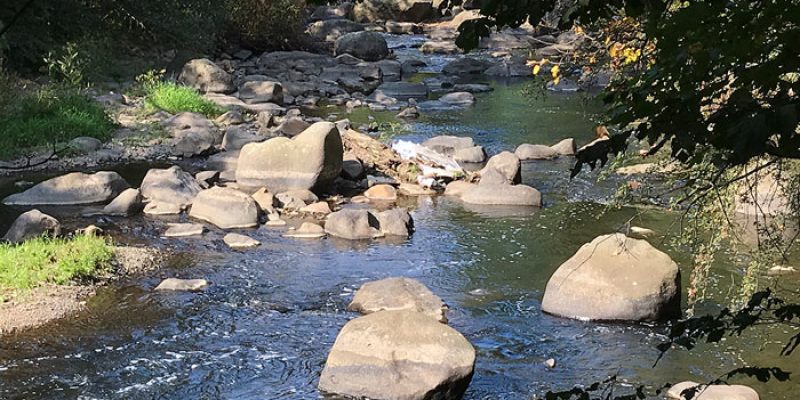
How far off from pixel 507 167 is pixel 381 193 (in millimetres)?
1759

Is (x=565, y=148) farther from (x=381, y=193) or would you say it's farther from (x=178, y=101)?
(x=178, y=101)

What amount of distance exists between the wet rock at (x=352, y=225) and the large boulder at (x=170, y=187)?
6.57 ft

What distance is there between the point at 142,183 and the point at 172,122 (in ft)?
11.4

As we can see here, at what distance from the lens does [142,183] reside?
38.7 ft

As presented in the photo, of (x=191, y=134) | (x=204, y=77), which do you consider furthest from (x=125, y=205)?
(x=204, y=77)

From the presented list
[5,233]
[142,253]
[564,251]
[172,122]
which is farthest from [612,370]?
[172,122]

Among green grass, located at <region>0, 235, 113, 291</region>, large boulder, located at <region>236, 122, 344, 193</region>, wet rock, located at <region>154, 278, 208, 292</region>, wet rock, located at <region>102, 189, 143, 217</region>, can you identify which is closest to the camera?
green grass, located at <region>0, 235, 113, 291</region>

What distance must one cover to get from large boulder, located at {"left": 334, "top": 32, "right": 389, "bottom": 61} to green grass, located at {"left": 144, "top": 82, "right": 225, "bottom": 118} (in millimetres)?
8870

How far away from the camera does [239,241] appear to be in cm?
973

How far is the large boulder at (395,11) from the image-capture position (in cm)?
3278

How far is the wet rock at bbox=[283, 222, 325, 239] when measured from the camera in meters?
10.1

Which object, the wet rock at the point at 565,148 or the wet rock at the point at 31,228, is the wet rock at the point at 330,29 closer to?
the wet rock at the point at 565,148

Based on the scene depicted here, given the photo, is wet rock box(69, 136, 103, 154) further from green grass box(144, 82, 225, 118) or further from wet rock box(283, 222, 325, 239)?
wet rock box(283, 222, 325, 239)

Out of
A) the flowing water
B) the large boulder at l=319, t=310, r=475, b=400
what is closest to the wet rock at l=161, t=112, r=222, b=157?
the flowing water
